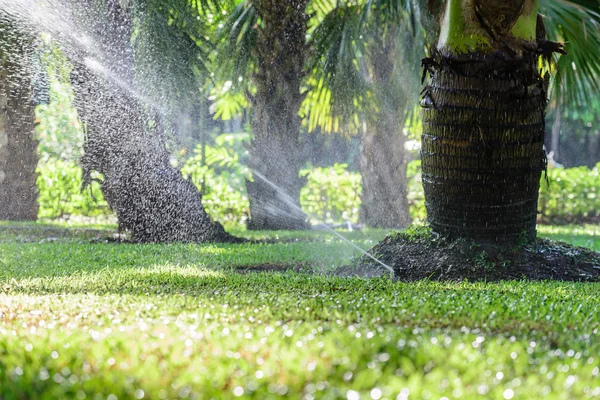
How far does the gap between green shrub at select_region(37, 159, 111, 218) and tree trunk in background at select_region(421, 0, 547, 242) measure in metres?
8.29

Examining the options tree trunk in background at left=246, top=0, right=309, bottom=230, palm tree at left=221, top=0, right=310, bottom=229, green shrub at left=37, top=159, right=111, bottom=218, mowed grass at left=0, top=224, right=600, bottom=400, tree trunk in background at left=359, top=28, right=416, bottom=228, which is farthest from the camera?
tree trunk in background at left=359, top=28, right=416, bottom=228

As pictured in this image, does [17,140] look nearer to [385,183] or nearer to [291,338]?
[385,183]

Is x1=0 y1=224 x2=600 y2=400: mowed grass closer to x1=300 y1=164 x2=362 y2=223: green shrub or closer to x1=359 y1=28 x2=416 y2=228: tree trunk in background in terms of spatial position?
x1=359 y1=28 x2=416 y2=228: tree trunk in background

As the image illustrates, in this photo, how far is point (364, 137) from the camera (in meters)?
14.2

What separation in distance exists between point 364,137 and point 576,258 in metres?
7.55

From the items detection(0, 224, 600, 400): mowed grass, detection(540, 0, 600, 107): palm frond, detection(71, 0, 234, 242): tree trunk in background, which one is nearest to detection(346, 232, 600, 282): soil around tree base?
detection(0, 224, 600, 400): mowed grass

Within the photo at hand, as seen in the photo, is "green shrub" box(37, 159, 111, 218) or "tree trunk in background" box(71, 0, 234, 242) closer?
"tree trunk in background" box(71, 0, 234, 242)

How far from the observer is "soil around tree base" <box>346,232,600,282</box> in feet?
21.1

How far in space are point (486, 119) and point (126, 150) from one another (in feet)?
15.7

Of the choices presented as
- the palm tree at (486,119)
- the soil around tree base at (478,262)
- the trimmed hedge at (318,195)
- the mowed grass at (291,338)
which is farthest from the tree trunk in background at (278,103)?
the mowed grass at (291,338)

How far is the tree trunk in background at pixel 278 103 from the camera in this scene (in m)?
10.4

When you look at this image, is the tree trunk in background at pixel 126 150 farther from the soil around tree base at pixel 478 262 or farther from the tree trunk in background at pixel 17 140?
the soil around tree base at pixel 478 262

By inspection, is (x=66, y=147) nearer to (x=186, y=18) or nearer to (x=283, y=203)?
(x=283, y=203)

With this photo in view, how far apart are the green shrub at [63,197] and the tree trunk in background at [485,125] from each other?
829 cm
